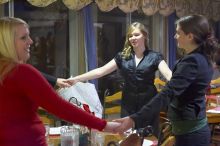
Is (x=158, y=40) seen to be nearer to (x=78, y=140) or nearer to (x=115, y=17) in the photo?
(x=115, y=17)

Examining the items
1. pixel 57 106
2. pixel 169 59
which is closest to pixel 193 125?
pixel 57 106

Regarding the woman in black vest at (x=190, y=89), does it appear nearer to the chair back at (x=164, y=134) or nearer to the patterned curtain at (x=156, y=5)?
the chair back at (x=164, y=134)

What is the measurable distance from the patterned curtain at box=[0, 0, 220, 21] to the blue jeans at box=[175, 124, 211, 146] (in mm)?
2881

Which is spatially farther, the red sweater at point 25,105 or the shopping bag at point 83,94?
the shopping bag at point 83,94

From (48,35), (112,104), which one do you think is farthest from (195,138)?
(48,35)

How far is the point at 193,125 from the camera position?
6.72ft

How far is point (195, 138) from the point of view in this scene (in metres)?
2.04

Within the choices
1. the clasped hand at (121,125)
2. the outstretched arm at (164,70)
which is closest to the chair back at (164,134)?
the clasped hand at (121,125)

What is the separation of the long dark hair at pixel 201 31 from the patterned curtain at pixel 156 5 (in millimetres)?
2733

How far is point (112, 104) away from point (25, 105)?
307 centimetres

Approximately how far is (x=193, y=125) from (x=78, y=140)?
0.60m

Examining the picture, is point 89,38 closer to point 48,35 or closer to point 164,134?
point 48,35

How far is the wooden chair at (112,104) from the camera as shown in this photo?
429cm

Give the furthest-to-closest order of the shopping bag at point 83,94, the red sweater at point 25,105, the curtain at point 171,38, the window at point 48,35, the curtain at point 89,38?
the curtain at point 171,38 → the curtain at point 89,38 → the window at point 48,35 → the shopping bag at point 83,94 → the red sweater at point 25,105
